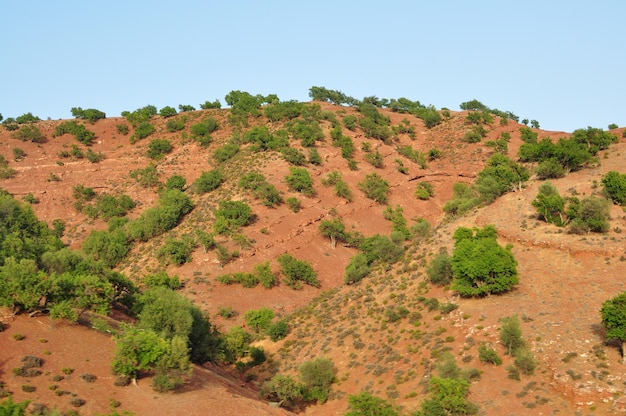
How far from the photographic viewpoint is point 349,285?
192ft

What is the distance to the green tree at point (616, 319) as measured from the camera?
3453cm

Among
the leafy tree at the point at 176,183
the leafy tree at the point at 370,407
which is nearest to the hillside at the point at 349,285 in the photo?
the leafy tree at the point at 370,407

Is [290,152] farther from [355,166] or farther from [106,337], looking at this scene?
[106,337]

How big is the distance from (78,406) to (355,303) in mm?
24582

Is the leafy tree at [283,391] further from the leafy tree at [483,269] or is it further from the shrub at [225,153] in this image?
the shrub at [225,153]

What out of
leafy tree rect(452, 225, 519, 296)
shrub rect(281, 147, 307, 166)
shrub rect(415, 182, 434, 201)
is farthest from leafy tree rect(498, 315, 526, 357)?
shrub rect(281, 147, 307, 166)

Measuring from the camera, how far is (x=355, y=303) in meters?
53.1

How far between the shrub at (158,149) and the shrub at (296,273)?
3334 centimetres

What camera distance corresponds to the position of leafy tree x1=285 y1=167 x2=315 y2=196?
7550cm

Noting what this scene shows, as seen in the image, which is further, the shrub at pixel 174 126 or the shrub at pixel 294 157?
the shrub at pixel 174 126

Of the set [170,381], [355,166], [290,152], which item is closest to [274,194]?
[290,152]

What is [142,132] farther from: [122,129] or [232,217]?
[232,217]

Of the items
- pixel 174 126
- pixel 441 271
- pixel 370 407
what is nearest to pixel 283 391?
pixel 370 407

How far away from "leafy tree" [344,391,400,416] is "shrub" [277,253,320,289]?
1091 inches
